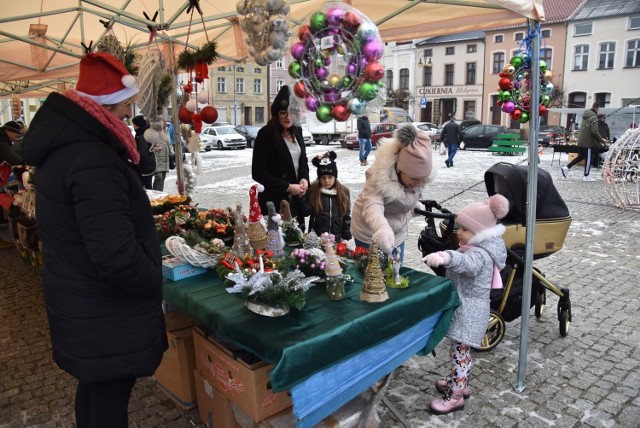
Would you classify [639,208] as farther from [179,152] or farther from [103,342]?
[103,342]

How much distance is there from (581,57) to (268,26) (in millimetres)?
36783

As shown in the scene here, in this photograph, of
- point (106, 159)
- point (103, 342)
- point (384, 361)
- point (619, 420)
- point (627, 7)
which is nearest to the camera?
point (106, 159)

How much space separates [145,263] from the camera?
1.77 meters

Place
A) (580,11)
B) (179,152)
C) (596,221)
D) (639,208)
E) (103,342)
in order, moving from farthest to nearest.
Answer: (580,11)
(639,208)
(596,221)
(179,152)
(103,342)

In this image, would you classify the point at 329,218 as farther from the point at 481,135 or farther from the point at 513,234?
the point at 481,135

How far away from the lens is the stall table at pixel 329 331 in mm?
1831

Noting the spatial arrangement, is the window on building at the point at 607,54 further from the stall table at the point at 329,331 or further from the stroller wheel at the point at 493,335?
the stall table at the point at 329,331

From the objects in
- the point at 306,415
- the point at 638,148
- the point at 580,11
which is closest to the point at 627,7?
the point at 580,11

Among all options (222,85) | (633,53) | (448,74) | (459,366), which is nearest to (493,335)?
(459,366)

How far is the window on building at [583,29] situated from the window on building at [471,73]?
8394mm

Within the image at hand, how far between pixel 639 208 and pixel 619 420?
6999 mm

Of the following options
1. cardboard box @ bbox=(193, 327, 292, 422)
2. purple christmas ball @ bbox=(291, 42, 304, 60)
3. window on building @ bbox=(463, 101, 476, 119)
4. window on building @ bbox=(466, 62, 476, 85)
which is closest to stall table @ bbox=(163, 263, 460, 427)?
cardboard box @ bbox=(193, 327, 292, 422)

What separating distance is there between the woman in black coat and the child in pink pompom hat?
62.2 inches

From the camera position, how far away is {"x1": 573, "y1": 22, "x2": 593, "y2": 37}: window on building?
32.8 m
